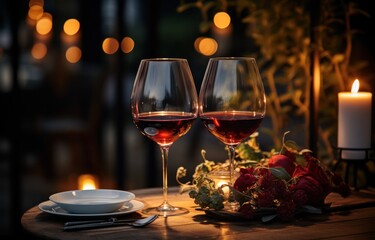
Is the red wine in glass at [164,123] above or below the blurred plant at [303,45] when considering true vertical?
below

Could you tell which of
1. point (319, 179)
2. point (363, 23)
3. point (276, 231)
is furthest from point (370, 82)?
point (276, 231)

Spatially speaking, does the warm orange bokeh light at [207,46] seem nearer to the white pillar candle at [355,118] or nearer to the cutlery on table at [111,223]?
the white pillar candle at [355,118]

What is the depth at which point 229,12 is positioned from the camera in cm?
410

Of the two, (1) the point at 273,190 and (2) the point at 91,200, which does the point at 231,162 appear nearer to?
(1) the point at 273,190

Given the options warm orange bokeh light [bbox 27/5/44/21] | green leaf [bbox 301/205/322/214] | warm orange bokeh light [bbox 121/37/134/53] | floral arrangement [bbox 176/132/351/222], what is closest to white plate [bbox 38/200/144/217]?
floral arrangement [bbox 176/132/351/222]

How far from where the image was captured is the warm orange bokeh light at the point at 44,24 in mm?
3842

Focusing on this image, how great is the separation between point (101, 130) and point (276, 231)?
2.74m

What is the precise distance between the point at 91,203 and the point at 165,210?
0.17 m

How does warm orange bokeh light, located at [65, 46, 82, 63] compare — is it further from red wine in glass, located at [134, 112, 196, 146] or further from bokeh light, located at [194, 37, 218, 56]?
red wine in glass, located at [134, 112, 196, 146]

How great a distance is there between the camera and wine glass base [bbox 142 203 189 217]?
1.66 metres

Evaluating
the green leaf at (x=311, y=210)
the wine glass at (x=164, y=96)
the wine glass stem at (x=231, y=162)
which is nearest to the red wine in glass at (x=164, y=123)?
the wine glass at (x=164, y=96)

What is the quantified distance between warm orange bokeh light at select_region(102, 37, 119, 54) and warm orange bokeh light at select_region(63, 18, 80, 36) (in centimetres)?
17

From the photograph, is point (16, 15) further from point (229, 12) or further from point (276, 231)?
point (276, 231)

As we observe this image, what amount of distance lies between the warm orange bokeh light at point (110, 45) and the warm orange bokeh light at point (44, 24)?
0.30m
